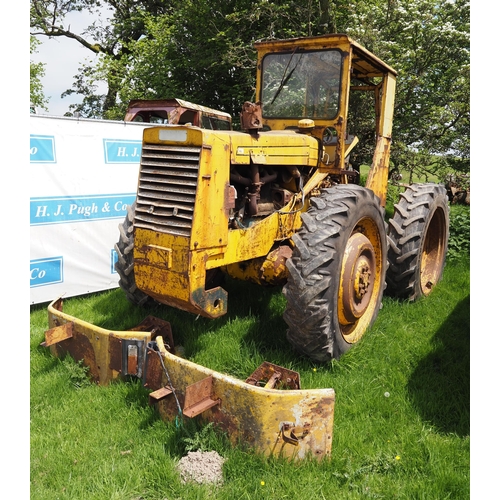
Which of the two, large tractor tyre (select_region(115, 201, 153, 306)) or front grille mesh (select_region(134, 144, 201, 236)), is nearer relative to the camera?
front grille mesh (select_region(134, 144, 201, 236))

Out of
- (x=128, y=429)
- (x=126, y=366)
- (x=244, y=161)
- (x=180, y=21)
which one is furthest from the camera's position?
(x=180, y=21)

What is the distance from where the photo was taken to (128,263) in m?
4.54

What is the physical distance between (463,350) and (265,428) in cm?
232

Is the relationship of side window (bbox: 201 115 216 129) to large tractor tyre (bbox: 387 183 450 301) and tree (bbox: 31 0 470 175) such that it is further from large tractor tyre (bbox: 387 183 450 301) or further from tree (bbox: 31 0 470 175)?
large tractor tyre (bbox: 387 183 450 301)

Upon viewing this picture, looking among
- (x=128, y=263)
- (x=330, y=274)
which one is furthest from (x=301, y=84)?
(x=128, y=263)

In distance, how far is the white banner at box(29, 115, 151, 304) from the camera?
5938mm

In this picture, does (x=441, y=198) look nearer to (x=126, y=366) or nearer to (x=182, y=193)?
(x=182, y=193)

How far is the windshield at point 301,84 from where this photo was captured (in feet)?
15.3

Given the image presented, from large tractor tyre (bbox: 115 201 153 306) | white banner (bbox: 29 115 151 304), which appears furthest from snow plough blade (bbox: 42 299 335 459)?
white banner (bbox: 29 115 151 304)

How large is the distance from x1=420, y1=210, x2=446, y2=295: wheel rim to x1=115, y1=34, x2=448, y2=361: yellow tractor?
15.9 inches

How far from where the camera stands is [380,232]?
4578 millimetres

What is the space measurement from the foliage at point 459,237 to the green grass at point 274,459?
2.13m

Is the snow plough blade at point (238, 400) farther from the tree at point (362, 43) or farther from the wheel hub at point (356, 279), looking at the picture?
the tree at point (362, 43)

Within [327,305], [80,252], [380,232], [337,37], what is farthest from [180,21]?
[327,305]
